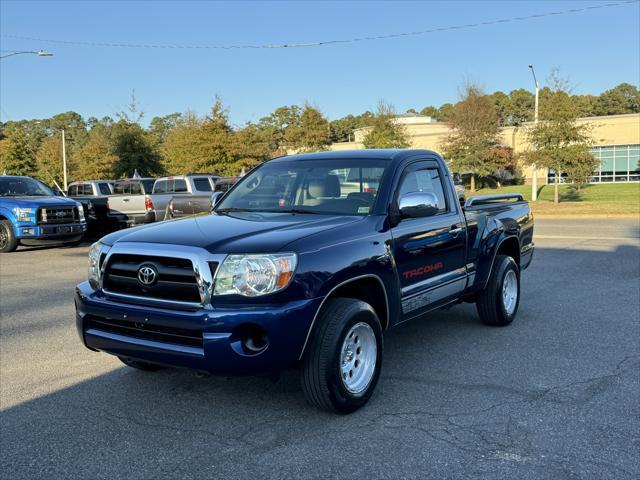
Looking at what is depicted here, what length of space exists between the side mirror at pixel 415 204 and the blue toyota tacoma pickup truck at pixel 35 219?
39.4ft

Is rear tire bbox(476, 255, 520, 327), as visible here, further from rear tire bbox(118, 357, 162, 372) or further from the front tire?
rear tire bbox(118, 357, 162, 372)

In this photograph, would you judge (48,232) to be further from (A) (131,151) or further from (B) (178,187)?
(A) (131,151)

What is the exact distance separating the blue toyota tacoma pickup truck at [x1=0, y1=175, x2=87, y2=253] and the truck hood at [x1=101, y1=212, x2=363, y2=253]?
11.0 metres

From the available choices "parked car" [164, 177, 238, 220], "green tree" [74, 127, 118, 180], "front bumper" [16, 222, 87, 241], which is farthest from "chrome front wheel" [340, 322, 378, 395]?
"green tree" [74, 127, 118, 180]

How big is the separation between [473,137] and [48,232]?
92.6 feet

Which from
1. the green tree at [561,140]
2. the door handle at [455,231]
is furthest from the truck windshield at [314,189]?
the green tree at [561,140]

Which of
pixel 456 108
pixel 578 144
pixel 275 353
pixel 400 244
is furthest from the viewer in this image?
pixel 456 108

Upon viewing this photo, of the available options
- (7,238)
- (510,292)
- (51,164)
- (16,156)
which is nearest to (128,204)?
(7,238)

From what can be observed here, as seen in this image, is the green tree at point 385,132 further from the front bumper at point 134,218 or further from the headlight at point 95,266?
the headlight at point 95,266

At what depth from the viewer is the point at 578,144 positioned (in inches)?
985

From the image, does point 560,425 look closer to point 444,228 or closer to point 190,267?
point 444,228

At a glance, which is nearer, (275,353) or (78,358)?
(275,353)

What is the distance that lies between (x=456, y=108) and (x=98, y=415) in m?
37.1

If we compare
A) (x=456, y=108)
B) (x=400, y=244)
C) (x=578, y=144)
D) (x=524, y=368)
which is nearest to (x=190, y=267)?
(x=400, y=244)
